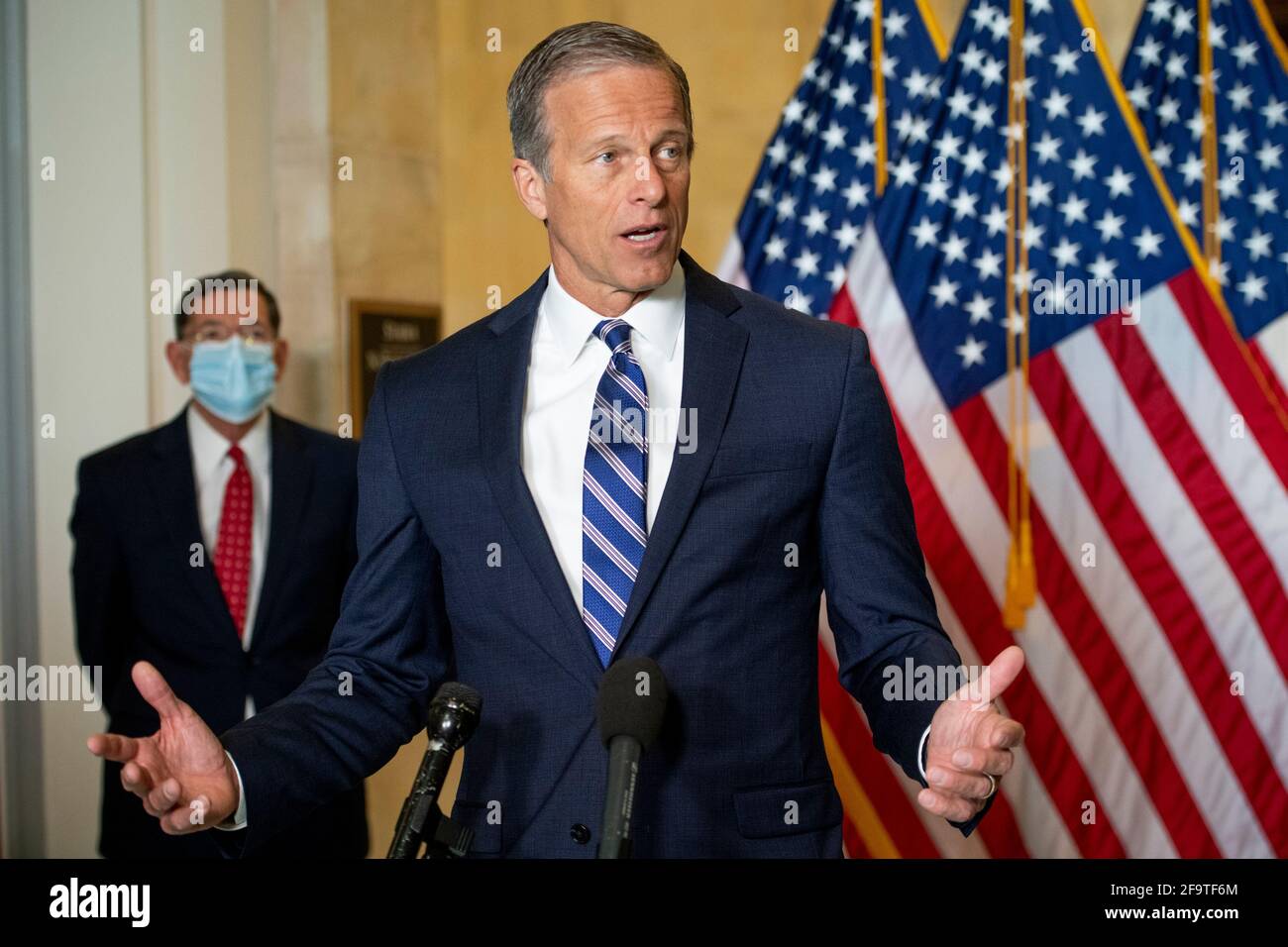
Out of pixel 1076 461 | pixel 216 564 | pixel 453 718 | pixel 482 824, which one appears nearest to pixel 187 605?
pixel 216 564

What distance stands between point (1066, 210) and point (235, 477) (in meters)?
2.36

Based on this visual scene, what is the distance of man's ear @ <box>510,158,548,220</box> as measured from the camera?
Answer: 196 centimetres

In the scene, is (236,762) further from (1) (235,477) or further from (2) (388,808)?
(2) (388,808)

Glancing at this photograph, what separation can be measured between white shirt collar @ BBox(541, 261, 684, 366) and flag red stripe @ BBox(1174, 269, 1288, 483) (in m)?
2.28

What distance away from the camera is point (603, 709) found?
1.29 m

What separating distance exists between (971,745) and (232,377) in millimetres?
2948

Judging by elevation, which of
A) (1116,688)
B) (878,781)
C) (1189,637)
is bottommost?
(878,781)

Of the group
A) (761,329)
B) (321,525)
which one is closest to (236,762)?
(761,329)

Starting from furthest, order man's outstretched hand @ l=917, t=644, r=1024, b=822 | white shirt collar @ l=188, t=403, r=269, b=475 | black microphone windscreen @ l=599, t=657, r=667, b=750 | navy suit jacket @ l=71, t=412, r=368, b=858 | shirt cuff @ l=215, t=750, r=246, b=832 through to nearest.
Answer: white shirt collar @ l=188, t=403, r=269, b=475
navy suit jacket @ l=71, t=412, r=368, b=858
shirt cuff @ l=215, t=750, r=246, b=832
man's outstretched hand @ l=917, t=644, r=1024, b=822
black microphone windscreen @ l=599, t=657, r=667, b=750

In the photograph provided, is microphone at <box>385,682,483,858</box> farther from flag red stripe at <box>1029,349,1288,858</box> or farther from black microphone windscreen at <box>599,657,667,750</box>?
flag red stripe at <box>1029,349,1288,858</box>

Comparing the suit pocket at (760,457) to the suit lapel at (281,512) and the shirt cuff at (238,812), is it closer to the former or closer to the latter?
the shirt cuff at (238,812)

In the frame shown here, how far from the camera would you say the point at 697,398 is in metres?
1.81

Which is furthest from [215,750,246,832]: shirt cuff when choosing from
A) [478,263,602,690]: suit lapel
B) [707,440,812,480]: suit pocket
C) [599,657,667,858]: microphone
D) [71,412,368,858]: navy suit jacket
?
[71,412,368,858]: navy suit jacket

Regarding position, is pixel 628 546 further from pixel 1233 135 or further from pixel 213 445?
pixel 1233 135
